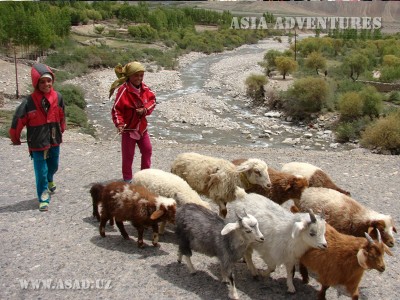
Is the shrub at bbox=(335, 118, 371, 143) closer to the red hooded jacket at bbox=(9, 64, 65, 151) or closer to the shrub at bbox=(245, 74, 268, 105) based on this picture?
the shrub at bbox=(245, 74, 268, 105)

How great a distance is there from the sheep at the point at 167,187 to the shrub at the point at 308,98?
18535 millimetres

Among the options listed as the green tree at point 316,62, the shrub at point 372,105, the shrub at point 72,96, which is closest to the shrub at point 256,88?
the shrub at point 372,105

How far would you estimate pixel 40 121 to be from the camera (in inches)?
250

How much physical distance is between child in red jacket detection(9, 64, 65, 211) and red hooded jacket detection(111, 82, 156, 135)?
34.5 inches

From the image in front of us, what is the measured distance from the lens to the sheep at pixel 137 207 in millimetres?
5414

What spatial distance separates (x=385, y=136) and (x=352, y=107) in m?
6.19

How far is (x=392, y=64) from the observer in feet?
119

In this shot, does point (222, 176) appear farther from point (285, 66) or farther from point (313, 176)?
point (285, 66)

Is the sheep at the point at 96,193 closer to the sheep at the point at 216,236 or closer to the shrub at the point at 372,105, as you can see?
the sheep at the point at 216,236

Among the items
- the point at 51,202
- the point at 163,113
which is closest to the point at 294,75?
the point at 163,113

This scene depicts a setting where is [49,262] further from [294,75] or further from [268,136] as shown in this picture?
[294,75]

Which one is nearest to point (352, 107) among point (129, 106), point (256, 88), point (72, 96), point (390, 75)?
point (256, 88)

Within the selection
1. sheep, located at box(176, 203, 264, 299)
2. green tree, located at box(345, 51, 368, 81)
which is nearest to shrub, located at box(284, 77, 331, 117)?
green tree, located at box(345, 51, 368, 81)

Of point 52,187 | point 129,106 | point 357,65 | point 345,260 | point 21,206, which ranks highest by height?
point 129,106
